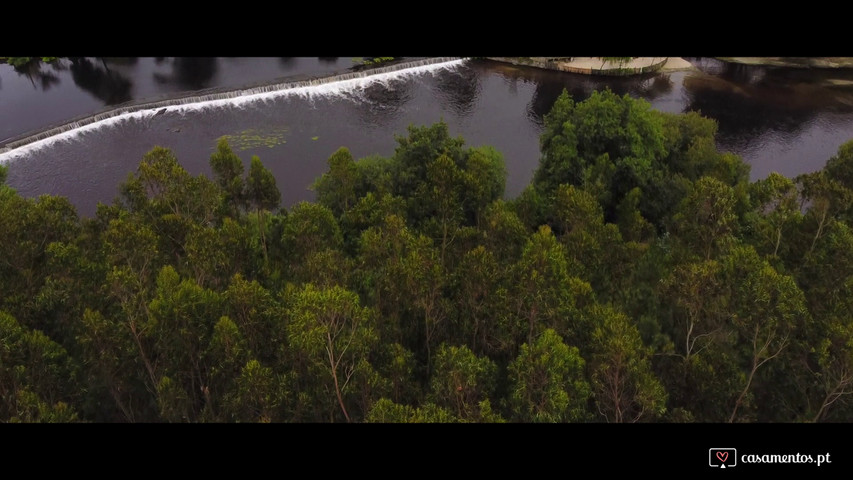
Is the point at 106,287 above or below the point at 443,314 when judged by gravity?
above

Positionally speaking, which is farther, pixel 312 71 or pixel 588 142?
pixel 312 71

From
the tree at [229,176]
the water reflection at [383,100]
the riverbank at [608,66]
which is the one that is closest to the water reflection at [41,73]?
the water reflection at [383,100]

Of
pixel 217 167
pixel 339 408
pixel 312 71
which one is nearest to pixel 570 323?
pixel 339 408

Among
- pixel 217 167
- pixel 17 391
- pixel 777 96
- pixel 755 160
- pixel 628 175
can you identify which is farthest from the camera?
pixel 777 96

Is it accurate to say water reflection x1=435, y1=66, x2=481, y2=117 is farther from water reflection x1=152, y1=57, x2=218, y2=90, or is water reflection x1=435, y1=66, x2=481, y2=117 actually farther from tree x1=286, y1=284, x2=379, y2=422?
tree x1=286, y1=284, x2=379, y2=422
